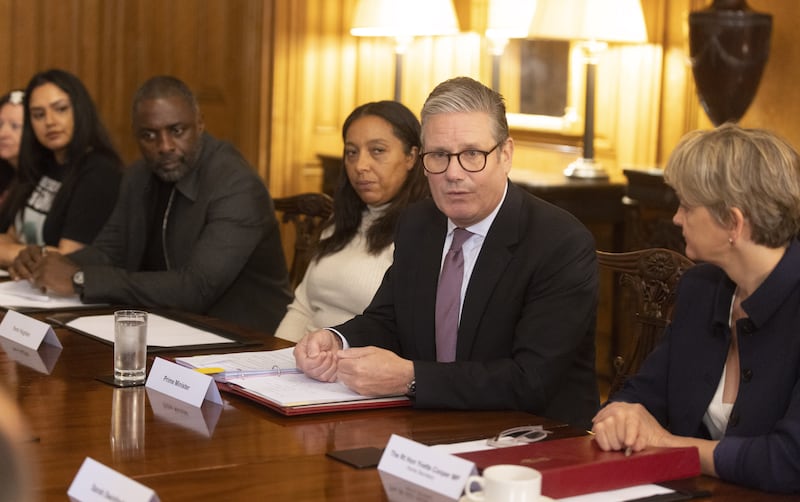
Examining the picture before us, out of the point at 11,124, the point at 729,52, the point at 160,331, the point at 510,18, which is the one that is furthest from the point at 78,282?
the point at 510,18

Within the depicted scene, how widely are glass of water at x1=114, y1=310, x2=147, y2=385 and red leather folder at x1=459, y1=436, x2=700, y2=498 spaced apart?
0.84 meters

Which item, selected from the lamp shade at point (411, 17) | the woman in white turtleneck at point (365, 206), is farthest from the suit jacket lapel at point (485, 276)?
the lamp shade at point (411, 17)

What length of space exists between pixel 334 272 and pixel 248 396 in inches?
45.3

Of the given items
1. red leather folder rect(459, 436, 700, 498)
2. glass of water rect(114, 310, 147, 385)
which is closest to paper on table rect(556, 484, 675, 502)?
red leather folder rect(459, 436, 700, 498)

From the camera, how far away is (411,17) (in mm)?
5992

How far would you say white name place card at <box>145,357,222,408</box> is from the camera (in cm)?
220

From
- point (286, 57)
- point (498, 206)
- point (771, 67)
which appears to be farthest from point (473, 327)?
point (286, 57)

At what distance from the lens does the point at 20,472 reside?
0.64m

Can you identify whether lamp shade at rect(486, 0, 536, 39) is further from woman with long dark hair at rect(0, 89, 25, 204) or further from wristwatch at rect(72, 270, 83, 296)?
wristwatch at rect(72, 270, 83, 296)

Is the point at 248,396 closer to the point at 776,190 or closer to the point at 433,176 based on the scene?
the point at 433,176

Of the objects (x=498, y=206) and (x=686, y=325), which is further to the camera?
(x=498, y=206)

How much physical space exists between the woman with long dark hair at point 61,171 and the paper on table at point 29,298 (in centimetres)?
67

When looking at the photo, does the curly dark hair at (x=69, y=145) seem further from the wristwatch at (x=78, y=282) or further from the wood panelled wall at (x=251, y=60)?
the wood panelled wall at (x=251, y=60)

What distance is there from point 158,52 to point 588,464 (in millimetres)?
Result: 5723
